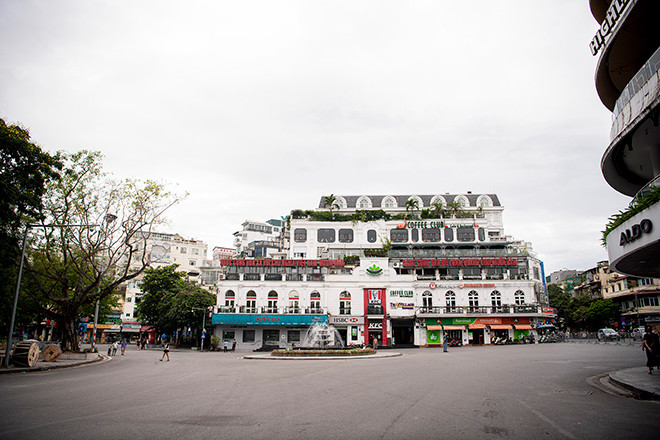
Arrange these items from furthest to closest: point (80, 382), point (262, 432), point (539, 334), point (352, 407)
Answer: point (539, 334), point (80, 382), point (352, 407), point (262, 432)

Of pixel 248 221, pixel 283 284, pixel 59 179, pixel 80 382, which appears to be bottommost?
pixel 80 382

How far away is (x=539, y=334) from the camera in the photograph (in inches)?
2058

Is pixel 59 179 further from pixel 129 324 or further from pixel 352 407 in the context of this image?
pixel 129 324

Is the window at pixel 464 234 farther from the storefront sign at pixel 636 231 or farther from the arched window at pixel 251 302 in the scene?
the storefront sign at pixel 636 231

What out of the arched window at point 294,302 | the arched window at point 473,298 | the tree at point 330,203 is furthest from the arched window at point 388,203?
the arched window at point 294,302

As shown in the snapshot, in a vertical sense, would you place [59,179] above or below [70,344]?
above

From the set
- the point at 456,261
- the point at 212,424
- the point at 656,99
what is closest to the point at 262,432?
the point at 212,424

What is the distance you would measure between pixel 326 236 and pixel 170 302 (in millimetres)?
24767

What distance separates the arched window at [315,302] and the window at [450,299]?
1539 cm

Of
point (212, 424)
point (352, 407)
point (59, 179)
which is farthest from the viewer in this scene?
point (59, 179)

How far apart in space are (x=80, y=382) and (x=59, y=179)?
49.5 feet

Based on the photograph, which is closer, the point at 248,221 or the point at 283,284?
the point at 283,284

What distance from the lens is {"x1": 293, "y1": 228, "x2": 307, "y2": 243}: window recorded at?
66500 millimetres

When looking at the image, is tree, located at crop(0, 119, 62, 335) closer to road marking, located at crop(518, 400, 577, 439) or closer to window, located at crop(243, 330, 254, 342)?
road marking, located at crop(518, 400, 577, 439)
